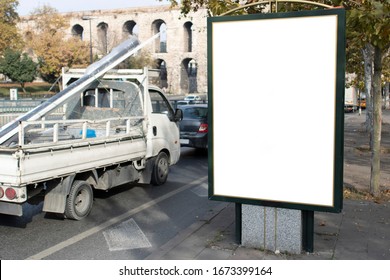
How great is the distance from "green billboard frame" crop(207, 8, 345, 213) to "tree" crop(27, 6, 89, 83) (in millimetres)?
52821

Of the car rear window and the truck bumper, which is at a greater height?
the car rear window

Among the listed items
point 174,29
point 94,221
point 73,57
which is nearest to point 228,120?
point 94,221

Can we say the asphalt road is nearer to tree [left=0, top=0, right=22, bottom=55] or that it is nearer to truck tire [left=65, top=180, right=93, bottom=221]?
truck tire [left=65, top=180, right=93, bottom=221]

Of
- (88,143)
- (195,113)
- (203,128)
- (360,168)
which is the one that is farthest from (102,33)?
(88,143)

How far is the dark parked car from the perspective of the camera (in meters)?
14.7

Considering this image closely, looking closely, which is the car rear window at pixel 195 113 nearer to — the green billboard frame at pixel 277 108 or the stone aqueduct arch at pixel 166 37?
the green billboard frame at pixel 277 108

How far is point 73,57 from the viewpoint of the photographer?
189 feet

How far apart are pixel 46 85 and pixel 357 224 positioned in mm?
63889

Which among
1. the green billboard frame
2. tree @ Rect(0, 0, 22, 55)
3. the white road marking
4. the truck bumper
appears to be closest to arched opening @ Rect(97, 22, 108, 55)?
tree @ Rect(0, 0, 22, 55)

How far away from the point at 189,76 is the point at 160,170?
68.3 metres

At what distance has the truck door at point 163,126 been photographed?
9750 millimetres

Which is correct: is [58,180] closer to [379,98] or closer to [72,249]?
[72,249]

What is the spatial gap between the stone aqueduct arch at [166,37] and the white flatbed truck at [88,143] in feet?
201

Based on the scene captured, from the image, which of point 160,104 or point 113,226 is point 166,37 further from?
point 113,226
